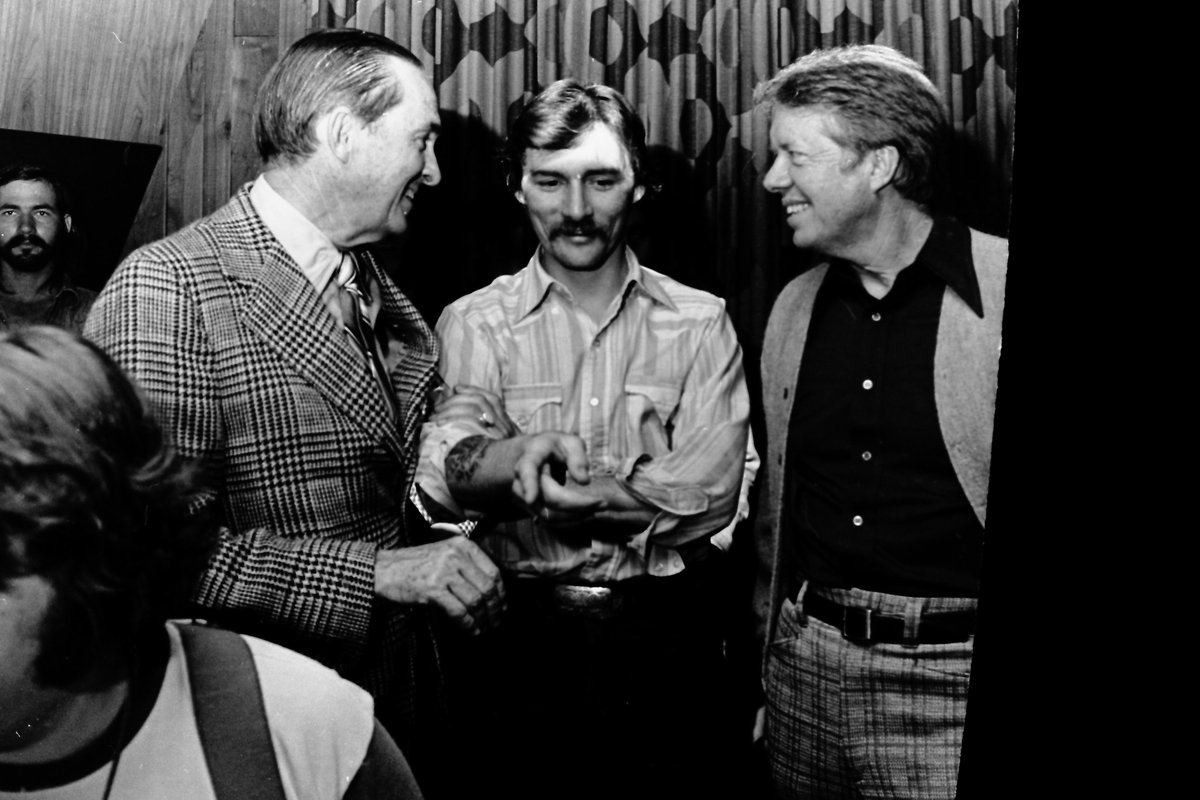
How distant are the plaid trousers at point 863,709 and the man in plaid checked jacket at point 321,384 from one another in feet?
1.14

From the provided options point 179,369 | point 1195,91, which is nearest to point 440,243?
point 179,369

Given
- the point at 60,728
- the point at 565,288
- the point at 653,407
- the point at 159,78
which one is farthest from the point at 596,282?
the point at 60,728

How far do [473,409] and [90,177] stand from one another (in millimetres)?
413

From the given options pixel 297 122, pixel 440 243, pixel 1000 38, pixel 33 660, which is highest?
pixel 1000 38

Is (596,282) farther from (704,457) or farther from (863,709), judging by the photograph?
(863,709)

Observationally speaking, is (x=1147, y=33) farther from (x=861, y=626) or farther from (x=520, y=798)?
(x=520, y=798)

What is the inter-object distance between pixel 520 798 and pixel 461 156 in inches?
25.4

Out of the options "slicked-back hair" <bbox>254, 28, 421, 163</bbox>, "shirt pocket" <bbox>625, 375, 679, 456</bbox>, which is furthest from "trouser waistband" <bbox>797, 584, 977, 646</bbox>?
"slicked-back hair" <bbox>254, 28, 421, 163</bbox>

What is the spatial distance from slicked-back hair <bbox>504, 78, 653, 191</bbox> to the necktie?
18 cm

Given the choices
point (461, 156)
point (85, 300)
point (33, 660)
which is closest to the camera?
point (33, 660)

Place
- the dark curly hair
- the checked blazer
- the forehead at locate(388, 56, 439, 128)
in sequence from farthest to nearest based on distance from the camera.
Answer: the forehead at locate(388, 56, 439, 128) → the checked blazer → the dark curly hair

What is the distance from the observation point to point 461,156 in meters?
1.11

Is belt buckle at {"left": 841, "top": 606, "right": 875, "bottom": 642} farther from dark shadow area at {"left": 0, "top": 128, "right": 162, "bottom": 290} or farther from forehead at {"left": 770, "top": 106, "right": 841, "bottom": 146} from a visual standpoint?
dark shadow area at {"left": 0, "top": 128, "right": 162, "bottom": 290}

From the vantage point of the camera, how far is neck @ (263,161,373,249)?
3.46 feet
